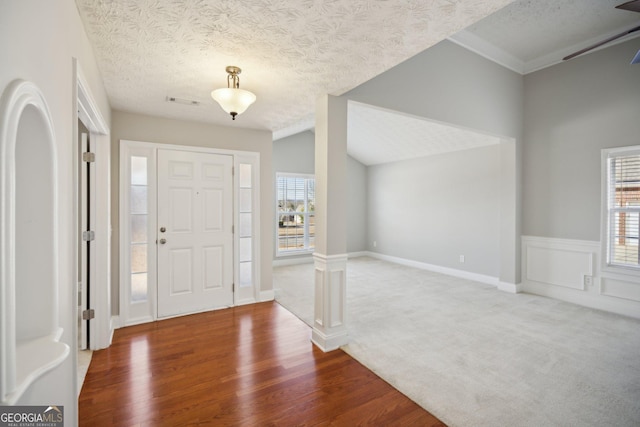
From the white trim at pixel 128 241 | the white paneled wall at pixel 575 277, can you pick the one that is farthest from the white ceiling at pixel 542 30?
the white trim at pixel 128 241

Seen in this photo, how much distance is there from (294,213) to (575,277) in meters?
5.15

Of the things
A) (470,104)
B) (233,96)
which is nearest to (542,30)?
(470,104)

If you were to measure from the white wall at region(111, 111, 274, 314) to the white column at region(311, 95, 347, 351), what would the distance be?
1.45 m

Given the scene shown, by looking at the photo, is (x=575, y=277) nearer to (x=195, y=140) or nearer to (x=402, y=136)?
(x=402, y=136)

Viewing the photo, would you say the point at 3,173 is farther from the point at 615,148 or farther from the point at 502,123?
the point at 615,148

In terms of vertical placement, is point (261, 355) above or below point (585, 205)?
below

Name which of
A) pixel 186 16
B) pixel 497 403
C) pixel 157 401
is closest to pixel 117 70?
pixel 186 16

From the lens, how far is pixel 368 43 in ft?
6.48

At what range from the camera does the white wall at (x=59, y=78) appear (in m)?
0.92

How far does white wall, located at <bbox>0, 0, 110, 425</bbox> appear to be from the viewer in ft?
3.01

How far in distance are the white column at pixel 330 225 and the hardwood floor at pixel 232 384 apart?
23 centimetres

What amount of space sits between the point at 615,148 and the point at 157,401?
5574 millimetres

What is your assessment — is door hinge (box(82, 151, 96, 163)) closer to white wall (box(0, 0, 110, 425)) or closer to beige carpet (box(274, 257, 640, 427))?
white wall (box(0, 0, 110, 425))

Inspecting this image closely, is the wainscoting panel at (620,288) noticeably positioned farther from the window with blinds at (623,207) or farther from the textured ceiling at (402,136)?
the textured ceiling at (402,136)
